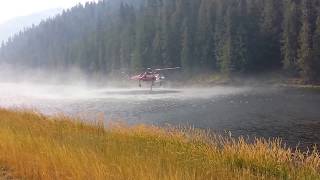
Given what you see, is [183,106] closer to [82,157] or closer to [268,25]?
[82,157]

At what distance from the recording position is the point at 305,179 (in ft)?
39.1

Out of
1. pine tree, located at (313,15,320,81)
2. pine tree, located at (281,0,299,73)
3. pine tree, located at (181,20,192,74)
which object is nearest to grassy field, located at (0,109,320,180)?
pine tree, located at (313,15,320,81)

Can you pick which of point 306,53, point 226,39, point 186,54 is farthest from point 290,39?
point 186,54

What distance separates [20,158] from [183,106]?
149 feet

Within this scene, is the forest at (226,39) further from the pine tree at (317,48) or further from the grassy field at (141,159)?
the grassy field at (141,159)

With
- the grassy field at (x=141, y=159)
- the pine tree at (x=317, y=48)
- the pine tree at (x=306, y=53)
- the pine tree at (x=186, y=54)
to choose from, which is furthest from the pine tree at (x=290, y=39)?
the grassy field at (x=141, y=159)

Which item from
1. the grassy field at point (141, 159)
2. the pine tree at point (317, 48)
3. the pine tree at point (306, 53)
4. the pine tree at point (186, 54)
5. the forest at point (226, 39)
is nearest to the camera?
the grassy field at point (141, 159)

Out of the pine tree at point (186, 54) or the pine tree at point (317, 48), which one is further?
the pine tree at point (186, 54)

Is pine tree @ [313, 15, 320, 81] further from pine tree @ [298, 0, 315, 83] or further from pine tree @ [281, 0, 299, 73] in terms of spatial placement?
pine tree @ [281, 0, 299, 73]

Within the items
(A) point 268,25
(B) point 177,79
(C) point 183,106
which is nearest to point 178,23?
(B) point 177,79

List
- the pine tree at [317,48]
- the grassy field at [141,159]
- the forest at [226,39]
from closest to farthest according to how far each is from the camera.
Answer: the grassy field at [141,159] < the pine tree at [317,48] < the forest at [226,39]

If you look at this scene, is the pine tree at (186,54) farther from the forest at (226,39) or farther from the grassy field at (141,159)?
the grassy field at (141,159)

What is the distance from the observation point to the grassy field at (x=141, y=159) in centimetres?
1076

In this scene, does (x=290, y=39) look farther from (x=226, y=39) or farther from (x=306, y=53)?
(x=226, y=39)
